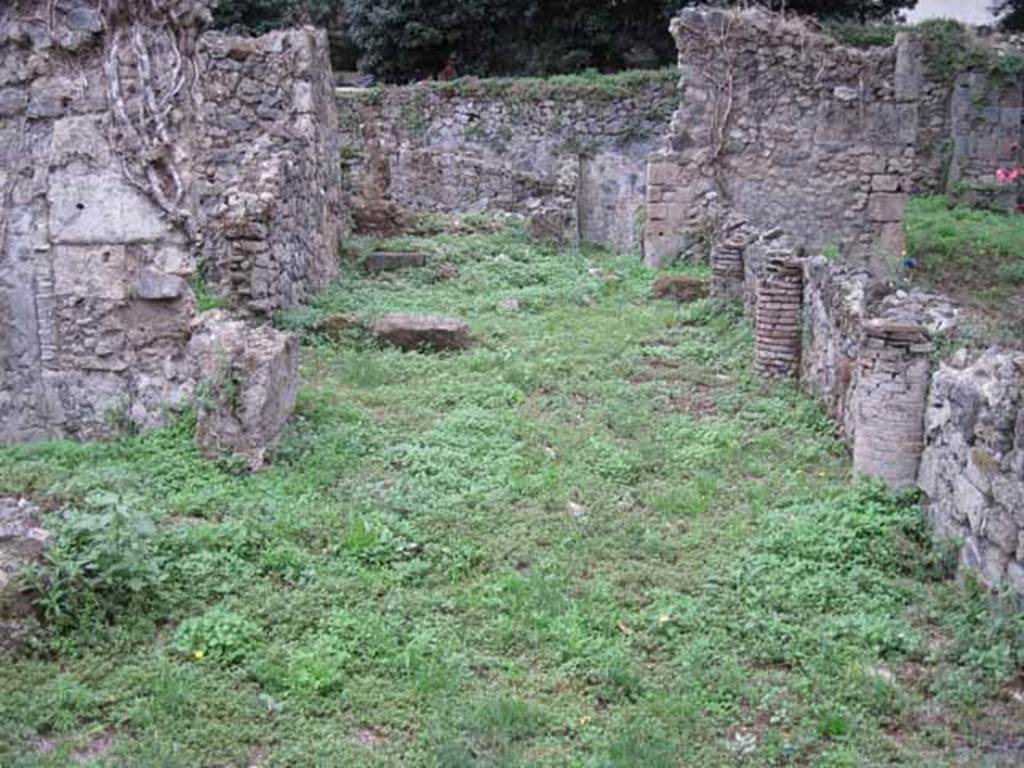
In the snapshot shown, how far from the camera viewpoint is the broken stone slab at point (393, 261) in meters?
13.1

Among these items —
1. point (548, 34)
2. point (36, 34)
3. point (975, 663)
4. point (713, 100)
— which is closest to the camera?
point (975, 663)

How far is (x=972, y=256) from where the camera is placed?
47.3 feet

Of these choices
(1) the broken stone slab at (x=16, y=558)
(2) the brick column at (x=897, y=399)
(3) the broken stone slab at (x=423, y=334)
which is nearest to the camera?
(1) the broken stone slab at (x=16, y=558)

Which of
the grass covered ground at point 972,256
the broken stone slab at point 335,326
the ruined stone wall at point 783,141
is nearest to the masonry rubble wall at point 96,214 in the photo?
the broken stone slab at point 335,326

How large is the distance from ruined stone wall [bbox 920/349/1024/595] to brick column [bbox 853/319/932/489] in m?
0.21

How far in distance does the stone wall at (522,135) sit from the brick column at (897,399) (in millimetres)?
12539

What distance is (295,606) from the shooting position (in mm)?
5047

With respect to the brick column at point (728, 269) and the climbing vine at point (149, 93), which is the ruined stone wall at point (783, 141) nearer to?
the brick column at point (728, 269)

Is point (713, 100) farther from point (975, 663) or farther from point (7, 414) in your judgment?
point (975, 663)

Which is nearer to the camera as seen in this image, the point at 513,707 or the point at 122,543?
the point at 513,707

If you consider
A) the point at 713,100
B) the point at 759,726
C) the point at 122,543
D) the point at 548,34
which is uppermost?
the point at 548,34

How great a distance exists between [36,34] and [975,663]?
626cm

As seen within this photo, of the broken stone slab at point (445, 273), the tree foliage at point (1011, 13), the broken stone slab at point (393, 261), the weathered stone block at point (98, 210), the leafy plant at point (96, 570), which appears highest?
the tree foliage at point (1011, 13)

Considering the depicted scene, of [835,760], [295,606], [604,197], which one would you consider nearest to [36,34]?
[295,606]
